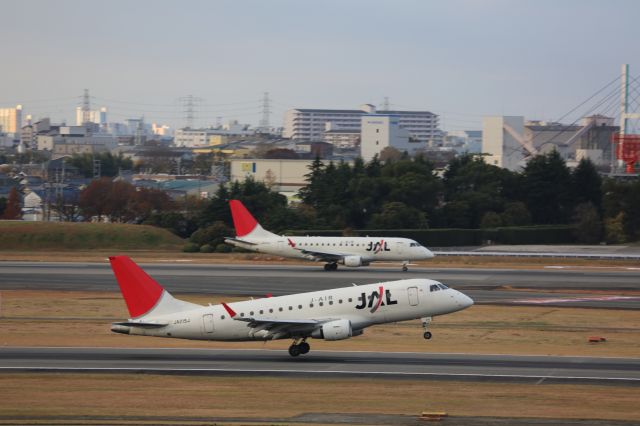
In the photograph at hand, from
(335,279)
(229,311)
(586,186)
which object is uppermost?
(586,186)

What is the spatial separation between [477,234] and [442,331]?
2862 inches

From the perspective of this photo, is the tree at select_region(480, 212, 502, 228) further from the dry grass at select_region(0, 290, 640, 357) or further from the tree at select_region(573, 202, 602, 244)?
the dry grass at select_region(0, 290, 640, 357)

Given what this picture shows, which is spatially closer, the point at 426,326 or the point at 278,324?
the point at 278,324

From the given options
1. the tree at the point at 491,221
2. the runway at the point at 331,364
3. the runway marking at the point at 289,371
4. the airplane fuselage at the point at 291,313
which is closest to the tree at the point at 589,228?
the tree at the point at 491,221

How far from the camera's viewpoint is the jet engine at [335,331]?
134ft

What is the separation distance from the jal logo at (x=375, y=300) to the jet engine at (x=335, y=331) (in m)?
1.47

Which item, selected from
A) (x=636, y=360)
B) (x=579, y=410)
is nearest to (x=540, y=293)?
(x=636, y=360)

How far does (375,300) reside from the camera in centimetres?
4256

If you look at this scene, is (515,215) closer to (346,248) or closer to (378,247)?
(378,247)

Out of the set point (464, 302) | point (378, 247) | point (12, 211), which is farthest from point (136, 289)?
point (12, 211)

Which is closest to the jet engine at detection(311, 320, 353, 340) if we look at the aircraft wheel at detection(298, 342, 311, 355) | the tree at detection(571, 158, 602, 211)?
the aircraft wheel at detection(298, 342, 311, 355)

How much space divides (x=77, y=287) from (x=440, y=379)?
40709 millimetres

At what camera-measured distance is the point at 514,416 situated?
102ft

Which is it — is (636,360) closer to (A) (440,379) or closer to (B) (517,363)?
(B) (517,363)
